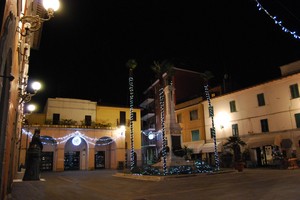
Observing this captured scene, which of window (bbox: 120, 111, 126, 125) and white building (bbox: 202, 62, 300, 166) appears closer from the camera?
white building (bbox: 202, 62, 300, 166)

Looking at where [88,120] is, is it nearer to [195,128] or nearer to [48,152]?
[48,152]

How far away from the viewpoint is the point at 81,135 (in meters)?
34.7

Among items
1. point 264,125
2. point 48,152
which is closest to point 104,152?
point 48,152

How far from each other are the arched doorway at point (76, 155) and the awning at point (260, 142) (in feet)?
69.7

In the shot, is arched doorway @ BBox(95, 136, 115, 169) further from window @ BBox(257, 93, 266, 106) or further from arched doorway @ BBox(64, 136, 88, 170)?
window @ BBox(257, 93, 266, 106)

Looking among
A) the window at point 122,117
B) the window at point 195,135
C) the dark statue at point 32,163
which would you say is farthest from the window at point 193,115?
the dark statue at point 32,163

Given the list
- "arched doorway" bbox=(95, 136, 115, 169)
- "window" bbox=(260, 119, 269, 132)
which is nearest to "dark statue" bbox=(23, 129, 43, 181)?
"arched doorway" bbox=(95, 136, 115, 169)

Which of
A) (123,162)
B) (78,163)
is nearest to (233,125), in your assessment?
(123,162)

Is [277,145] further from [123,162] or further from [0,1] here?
[0,1]

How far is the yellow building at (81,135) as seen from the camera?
33.1 metres

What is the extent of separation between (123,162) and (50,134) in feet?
34.8

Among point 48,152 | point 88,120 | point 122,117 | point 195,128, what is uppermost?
point 122,117

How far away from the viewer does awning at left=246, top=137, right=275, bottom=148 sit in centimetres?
A: 2594

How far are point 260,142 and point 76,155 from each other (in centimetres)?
2393
